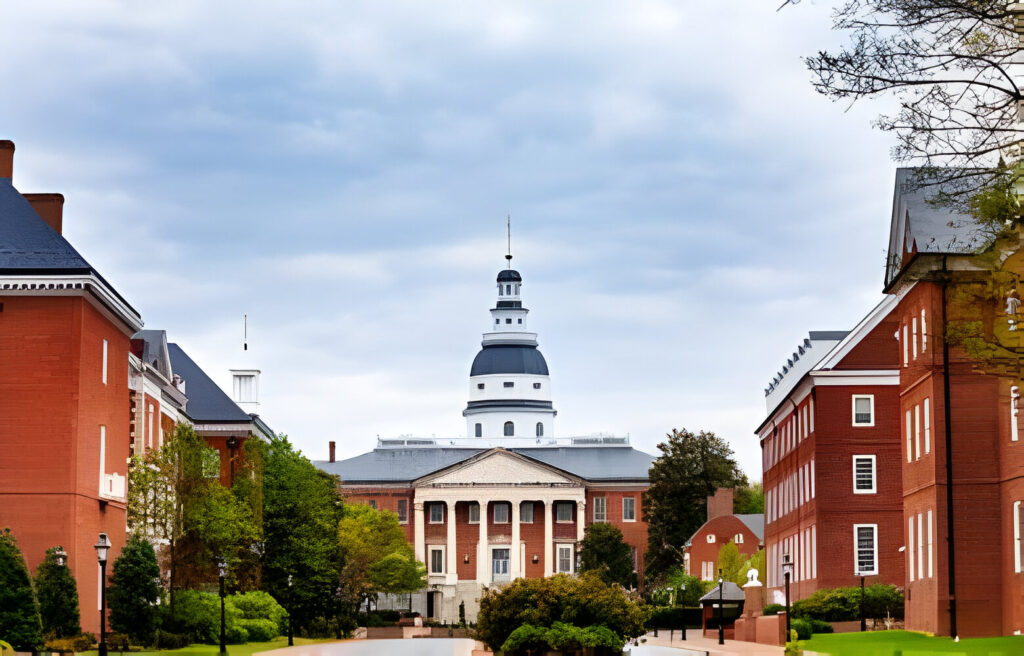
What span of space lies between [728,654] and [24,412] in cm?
2181

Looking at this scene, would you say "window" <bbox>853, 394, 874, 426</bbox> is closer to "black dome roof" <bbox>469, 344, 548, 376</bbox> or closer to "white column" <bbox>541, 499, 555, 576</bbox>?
"white column" <bbox>541, 499, 555, 576</bbox>

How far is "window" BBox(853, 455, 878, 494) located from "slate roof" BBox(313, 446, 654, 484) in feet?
278

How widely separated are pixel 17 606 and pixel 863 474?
39063mm

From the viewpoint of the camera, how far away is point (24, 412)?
4541 centimetres

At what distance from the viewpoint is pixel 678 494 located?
12912 centimetres

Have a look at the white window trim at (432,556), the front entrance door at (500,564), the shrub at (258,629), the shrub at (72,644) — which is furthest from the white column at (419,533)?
the shrub at (72,644)

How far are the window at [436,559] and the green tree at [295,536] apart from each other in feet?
228

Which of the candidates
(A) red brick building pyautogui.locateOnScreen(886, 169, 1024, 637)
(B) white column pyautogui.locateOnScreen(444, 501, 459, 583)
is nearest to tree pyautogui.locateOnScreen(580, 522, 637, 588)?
(B) white column pyautogui.locateOnScreen(444, 501, 459, 583)

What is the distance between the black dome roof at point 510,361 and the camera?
178000 millimetres

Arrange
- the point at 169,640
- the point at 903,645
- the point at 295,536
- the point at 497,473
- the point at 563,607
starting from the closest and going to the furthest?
the point at 563,607 < the point at 903,645 < the point at 169,640 < the point at 295,536 < the point at 497,473

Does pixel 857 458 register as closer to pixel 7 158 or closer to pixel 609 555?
pixel 7 158

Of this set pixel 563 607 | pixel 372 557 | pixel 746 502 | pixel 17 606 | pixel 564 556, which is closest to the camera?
pixel 17 606

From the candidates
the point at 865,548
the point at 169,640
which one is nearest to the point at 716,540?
the point at 865,548

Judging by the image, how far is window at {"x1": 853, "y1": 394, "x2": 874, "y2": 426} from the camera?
67.1 meters
